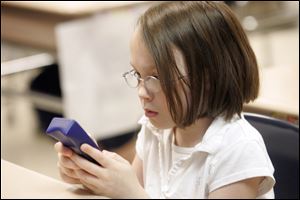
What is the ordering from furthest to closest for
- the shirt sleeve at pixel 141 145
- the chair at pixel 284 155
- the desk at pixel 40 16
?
1. the desk at pixel 40 16
2. the chair at pixel 284 155
3. the shirt sleeve at pixel 141 145

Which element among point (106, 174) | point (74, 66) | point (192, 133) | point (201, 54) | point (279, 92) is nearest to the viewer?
point (106, 174)

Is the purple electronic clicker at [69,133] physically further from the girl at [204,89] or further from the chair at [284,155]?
the chair at [284,155]

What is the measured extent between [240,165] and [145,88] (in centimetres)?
21

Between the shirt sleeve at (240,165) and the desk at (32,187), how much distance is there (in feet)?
1.22

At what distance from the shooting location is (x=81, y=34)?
2.65 metres

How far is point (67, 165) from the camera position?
0.77 metres

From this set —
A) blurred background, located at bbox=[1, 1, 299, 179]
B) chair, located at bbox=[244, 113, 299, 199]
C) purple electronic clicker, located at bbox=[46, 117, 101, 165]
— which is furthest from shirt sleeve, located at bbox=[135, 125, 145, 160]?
blurred background, located at bbox=[1, 1, 299, 179]

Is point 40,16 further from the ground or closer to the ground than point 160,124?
further from the ground

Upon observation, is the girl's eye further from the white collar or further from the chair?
the chair

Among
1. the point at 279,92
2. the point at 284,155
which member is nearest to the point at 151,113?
the point at 284,155

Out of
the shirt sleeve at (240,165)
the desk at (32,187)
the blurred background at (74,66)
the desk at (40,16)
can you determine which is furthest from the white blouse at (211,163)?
the desk at (40,16)

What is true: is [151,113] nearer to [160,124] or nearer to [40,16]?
[160,124]

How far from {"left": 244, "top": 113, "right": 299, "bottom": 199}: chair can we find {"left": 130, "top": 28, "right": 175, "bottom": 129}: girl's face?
0.41 metres

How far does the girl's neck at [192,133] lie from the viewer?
1.02m
